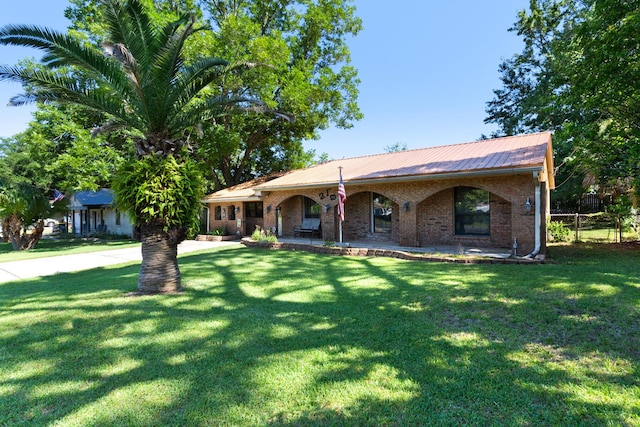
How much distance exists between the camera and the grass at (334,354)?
9.12 feet

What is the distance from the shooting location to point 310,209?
710 inches

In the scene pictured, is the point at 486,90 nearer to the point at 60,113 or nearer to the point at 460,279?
the point at 460,279

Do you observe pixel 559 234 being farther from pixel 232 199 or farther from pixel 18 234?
pixel 18 234

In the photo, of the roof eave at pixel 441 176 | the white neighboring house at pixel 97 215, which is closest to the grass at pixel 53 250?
the white neighboring house at pixel 97 215

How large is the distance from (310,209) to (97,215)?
76.9ft

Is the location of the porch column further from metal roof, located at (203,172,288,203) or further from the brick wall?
metal roof, located at (203,172,288,203)

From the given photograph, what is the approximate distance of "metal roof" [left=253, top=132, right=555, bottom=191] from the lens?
10430 millimetres

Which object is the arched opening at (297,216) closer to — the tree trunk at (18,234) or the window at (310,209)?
the window at (310,209)

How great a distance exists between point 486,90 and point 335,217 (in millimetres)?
25069

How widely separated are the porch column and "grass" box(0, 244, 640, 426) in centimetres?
561

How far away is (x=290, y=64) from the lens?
24.0 metres

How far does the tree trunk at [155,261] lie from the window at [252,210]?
13999mm

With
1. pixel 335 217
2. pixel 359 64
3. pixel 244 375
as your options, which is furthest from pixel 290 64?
pixel 244 375

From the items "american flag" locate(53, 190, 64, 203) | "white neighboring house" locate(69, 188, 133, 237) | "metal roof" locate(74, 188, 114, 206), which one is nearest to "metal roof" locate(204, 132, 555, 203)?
"american flag" locate(53, 190, 64, 203)
